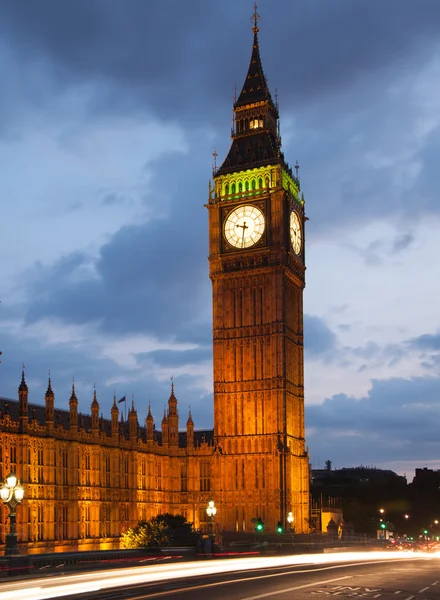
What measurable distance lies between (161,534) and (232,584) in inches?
1377

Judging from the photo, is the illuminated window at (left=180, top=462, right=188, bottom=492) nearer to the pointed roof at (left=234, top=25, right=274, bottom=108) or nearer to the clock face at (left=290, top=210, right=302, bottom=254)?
the clock face at (left=290, top=210, right=302, bottom=254)

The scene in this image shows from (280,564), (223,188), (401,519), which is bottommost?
(401,519)

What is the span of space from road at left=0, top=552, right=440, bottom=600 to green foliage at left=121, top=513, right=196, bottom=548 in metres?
24.0

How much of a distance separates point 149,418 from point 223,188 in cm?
2500

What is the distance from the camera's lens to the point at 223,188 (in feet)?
308

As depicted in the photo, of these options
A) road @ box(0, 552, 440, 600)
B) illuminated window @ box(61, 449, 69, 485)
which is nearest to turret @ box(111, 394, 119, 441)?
illuminated window @ box(61, 449, 69, 485)

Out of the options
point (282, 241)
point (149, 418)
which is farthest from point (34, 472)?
point (282, 241)

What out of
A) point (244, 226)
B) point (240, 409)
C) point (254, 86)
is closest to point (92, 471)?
point (240, 409)

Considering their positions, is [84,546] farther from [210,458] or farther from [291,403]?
[291,403]

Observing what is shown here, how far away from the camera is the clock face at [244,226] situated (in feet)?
298

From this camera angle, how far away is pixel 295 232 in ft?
311

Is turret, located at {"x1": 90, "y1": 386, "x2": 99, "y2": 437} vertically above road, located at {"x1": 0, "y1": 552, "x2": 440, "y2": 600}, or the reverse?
turret, located at {"x1": 90, "y1": 386, "x2": 99, "y2": 437}

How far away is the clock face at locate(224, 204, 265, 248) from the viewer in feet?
298

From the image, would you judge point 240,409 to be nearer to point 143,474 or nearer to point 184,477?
point 184,477
